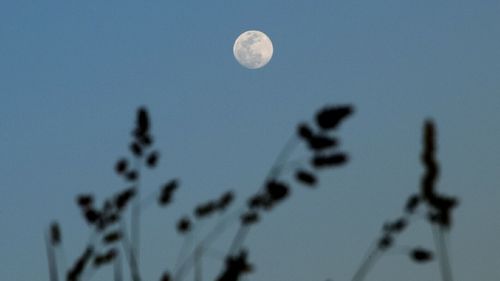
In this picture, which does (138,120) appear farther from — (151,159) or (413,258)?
(413,258)

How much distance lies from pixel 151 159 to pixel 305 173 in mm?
819

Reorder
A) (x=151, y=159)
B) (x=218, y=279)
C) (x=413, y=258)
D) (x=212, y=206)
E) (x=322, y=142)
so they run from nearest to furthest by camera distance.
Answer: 1. (x=413, y=258)
2. (x=322, y=142)
3. (x=218, y=279)
4. (x=212, y=206)
5. (x=151, y=159)

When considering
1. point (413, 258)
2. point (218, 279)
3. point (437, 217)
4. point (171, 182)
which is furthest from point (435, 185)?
point (171, 182)

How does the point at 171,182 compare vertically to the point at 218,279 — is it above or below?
above

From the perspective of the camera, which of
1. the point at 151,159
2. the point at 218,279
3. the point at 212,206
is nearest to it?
the point at 218,279

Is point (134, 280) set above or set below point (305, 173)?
below

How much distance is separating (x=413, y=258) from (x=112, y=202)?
4.27ft

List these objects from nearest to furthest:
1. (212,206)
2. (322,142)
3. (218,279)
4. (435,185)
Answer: (435,185) < (322,142) < (218,279) < (212,206)

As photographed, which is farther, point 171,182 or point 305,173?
A: point 171,182

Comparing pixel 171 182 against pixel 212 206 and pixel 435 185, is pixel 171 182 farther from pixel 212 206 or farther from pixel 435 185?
pixel 435 185

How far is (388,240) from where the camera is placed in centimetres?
262

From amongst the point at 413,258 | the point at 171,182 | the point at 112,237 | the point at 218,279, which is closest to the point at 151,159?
the point at 171,182

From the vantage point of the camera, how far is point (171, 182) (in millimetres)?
3154

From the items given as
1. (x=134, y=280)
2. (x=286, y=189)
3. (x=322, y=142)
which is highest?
(x=322, y=142)
